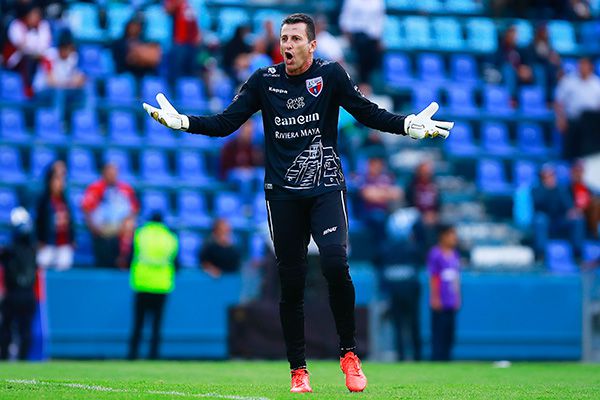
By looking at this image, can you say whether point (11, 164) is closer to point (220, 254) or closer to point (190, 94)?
point (190, 94)

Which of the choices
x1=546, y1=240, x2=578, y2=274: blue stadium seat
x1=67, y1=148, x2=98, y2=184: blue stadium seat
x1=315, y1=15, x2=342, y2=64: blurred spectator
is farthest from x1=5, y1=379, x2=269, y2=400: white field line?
x1=315, y1=15, x2=342, y2=64: blurred spectator

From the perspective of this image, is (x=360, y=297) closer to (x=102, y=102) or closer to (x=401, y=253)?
(x=401, y=253)

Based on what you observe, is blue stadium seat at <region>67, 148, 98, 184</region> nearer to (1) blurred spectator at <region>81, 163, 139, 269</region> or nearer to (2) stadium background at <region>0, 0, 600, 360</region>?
(2) stadium background at <region>0, 0, 600, 360</region>

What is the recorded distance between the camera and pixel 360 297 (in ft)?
57.9

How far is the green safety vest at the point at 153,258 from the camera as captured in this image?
1631cm

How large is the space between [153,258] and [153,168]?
12.8ft

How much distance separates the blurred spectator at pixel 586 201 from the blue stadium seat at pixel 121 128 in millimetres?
6776

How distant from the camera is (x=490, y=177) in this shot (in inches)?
865

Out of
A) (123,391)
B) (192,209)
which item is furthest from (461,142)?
(123,391)

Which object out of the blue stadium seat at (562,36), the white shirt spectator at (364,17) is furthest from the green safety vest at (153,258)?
the blue stadium seat at (562,36)

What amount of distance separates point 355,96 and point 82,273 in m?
9.67

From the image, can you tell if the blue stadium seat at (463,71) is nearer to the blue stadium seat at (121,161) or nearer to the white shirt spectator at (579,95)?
the white shirt spectator at (579,95)

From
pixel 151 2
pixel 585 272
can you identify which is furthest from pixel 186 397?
pixel 151 2

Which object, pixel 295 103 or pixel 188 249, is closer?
pixel 295 103
